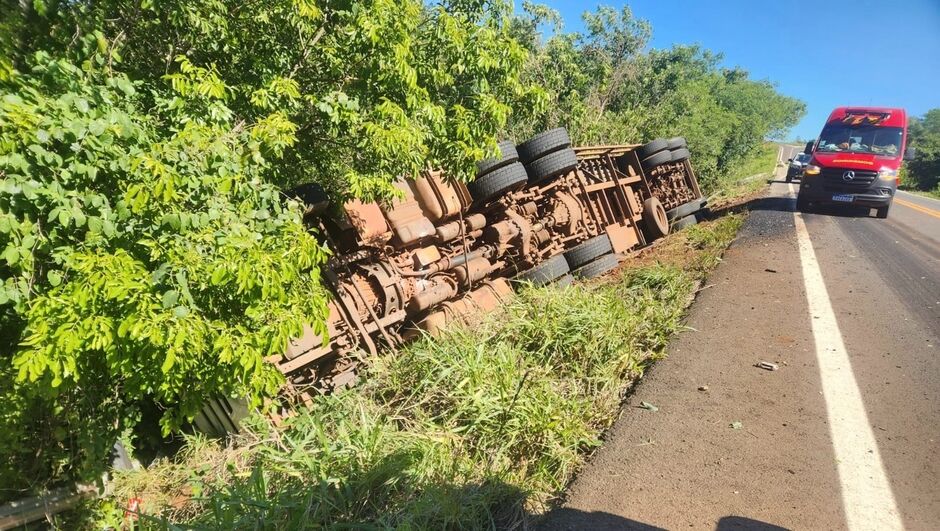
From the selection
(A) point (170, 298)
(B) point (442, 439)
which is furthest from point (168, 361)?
(B) point (442, 439)

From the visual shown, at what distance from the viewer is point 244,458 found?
12.8 feet

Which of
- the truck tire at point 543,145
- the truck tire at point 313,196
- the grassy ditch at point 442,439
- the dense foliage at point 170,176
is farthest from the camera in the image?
the truck tire at point 543,145

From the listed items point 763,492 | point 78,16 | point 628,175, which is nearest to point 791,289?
point 763,492

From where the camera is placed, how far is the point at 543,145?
24.8ft

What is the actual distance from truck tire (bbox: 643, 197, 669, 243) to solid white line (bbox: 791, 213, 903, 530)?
4.79m

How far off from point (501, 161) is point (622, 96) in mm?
15449

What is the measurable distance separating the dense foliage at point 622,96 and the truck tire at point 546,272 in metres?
6.49

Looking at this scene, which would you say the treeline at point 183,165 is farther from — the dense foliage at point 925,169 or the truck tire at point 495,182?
the dense foliage at point 925,169

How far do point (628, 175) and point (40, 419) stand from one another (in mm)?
9413

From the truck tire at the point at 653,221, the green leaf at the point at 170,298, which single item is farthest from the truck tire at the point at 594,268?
the green leaf at the point at 170,298

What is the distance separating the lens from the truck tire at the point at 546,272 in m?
7.11

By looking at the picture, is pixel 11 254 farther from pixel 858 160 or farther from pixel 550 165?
Result: pixel 858 160

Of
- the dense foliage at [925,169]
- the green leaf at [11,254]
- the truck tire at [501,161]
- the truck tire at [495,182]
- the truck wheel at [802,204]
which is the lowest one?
the dense foliage at [925,169]

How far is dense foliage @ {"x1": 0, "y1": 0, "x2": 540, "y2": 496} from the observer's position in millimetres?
2422
